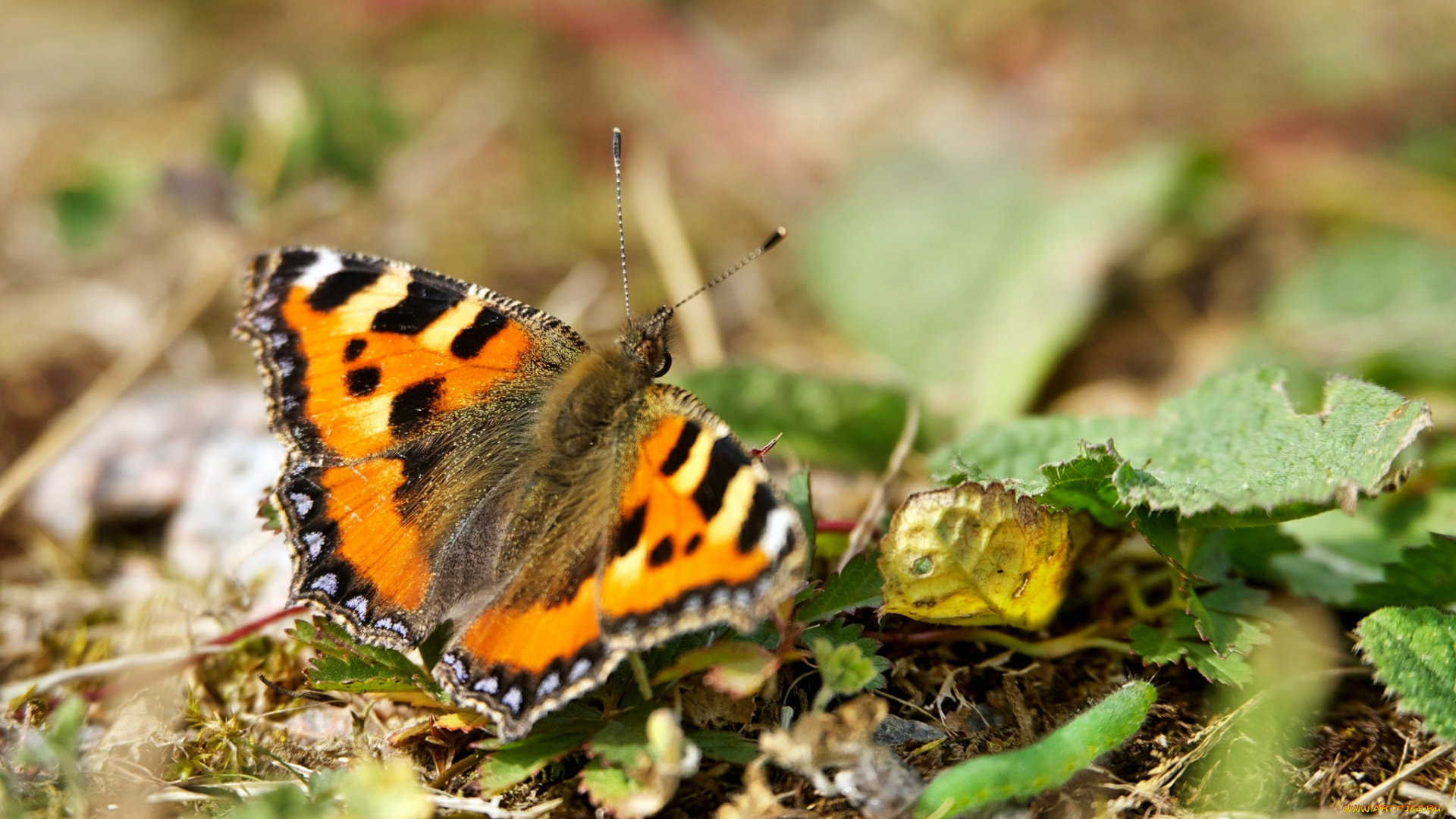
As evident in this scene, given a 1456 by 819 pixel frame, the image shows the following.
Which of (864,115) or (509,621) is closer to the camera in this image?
(509,621)

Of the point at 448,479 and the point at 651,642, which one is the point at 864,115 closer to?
the point at 448,479

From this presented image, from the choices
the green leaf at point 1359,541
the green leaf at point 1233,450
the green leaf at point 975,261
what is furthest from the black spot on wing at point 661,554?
the green leaf at point 975,261

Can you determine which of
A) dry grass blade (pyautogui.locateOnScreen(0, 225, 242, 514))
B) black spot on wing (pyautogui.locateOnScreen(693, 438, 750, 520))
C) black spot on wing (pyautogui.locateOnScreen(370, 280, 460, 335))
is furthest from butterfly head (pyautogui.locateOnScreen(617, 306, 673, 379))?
dry grass blade (pyautogui.locateOnScreen(0, 225, 242, 514))

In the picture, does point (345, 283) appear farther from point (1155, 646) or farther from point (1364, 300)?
point (1364, 300)

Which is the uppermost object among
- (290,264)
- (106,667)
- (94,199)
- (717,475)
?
(290,264)

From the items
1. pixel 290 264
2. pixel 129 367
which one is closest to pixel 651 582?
pixel 290 264

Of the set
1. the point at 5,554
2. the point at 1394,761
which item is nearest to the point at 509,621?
the point at 1394,761

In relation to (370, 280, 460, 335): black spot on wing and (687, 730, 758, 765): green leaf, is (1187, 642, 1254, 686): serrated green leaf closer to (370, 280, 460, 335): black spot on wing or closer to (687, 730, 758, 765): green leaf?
(687, 730, 758, 765): green leaf
